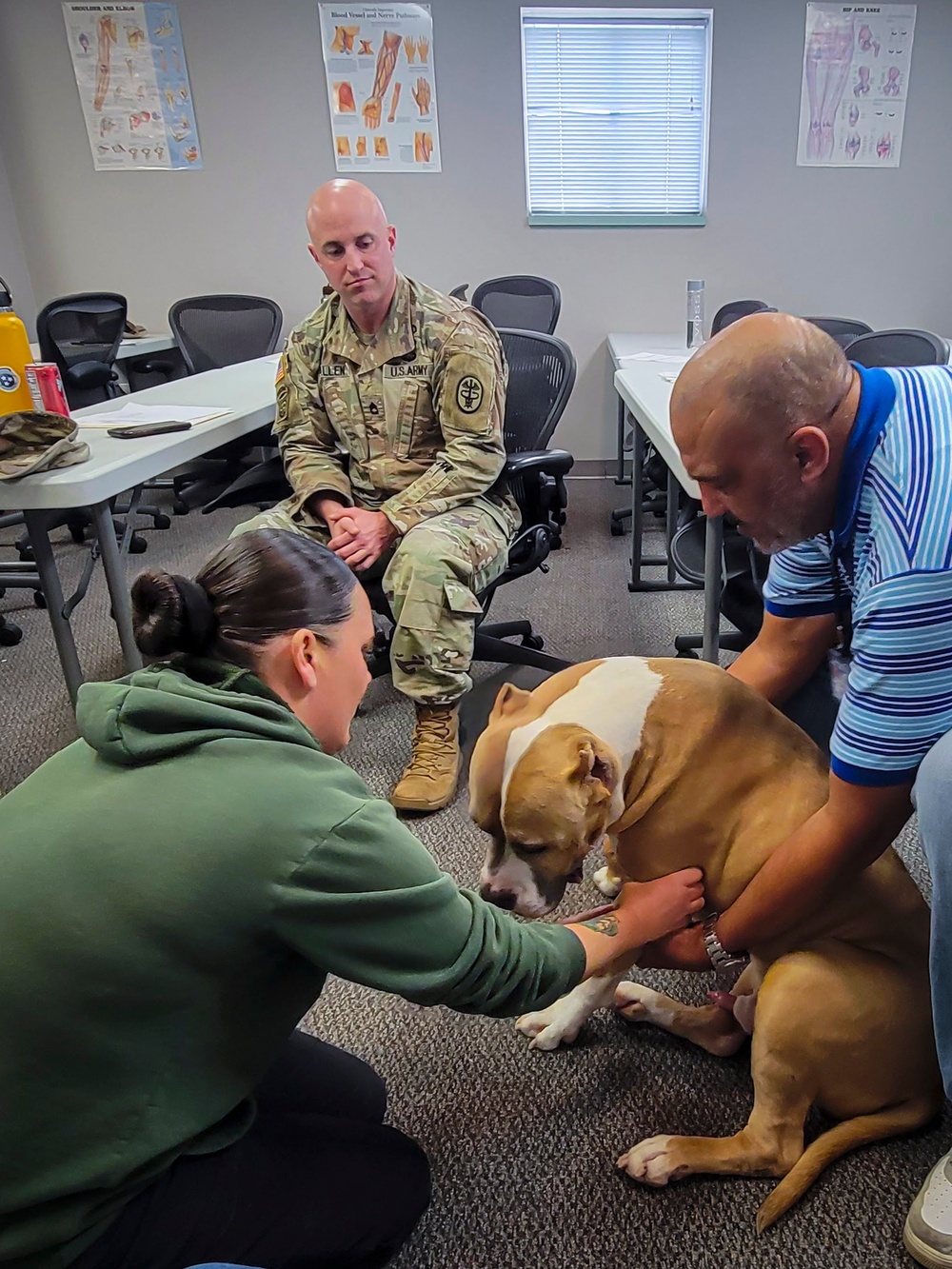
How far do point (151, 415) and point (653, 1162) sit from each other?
6.48 feet

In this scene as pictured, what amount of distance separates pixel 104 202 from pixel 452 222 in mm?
1927

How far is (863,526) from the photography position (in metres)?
0.91

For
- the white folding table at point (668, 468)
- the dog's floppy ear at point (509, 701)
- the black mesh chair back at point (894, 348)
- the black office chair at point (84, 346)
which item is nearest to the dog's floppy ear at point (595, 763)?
the dog's floppy ear at point (509, 701)

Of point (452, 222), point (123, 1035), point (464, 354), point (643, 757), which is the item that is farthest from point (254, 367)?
point (123, 1035)

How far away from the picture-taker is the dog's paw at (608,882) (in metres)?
1.52

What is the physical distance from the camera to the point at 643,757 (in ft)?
3.26

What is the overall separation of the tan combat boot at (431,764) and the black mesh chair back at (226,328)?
114 inches

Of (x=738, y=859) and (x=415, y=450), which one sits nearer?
(x=738, y=859)

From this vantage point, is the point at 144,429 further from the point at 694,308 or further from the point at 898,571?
the point at 694,308

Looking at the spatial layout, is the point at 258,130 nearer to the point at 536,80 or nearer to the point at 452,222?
the point at 452,222

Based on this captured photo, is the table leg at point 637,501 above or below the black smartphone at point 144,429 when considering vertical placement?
below

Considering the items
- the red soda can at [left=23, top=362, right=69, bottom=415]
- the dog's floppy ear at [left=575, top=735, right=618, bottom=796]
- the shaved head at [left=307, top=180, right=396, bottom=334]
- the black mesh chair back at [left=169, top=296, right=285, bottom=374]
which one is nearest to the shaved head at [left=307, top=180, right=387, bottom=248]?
the shaved head at [left=307, top=180, right=396, bottom=334]

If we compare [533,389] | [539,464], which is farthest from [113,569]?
[533,389]

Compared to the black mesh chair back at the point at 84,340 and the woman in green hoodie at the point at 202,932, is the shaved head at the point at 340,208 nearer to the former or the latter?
the woman in green hoodie at the point at 202,932
